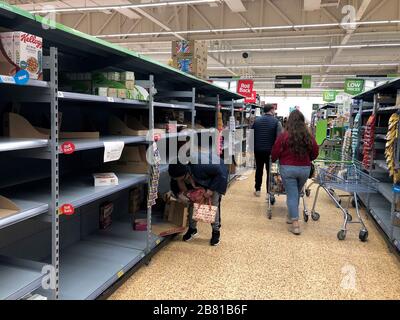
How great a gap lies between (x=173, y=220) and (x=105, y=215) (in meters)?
0.76

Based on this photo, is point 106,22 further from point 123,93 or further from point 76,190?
point 76,190

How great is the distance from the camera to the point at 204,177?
380 centimetres

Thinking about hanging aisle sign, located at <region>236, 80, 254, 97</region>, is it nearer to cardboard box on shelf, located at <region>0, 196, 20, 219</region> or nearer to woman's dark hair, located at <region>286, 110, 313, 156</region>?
woman's dark hair, located at <region>286, 110, 313, 156</region>

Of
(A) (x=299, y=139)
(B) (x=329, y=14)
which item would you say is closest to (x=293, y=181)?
(A) (x=299, y=139)

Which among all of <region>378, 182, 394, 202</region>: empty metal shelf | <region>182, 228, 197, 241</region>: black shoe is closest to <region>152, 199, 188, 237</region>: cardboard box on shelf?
<region>182, 228, 197, 241</region>: black shoe

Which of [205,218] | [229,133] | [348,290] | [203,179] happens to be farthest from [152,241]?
[229,133]

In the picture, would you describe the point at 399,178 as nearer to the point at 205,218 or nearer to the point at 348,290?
the point at 348,290

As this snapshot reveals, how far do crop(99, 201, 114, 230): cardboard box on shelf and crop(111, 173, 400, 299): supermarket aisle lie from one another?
0.69m

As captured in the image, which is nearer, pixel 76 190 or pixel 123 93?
pixel 76 190

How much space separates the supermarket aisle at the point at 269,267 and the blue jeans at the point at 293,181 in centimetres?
32

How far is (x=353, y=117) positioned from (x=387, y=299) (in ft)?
18.3

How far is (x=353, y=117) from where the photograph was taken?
779 cm

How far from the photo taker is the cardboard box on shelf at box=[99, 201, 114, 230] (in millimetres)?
3851

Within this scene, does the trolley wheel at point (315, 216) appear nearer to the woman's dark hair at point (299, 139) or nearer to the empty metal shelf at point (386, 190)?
the empty metal shelf at point (386, 190)
